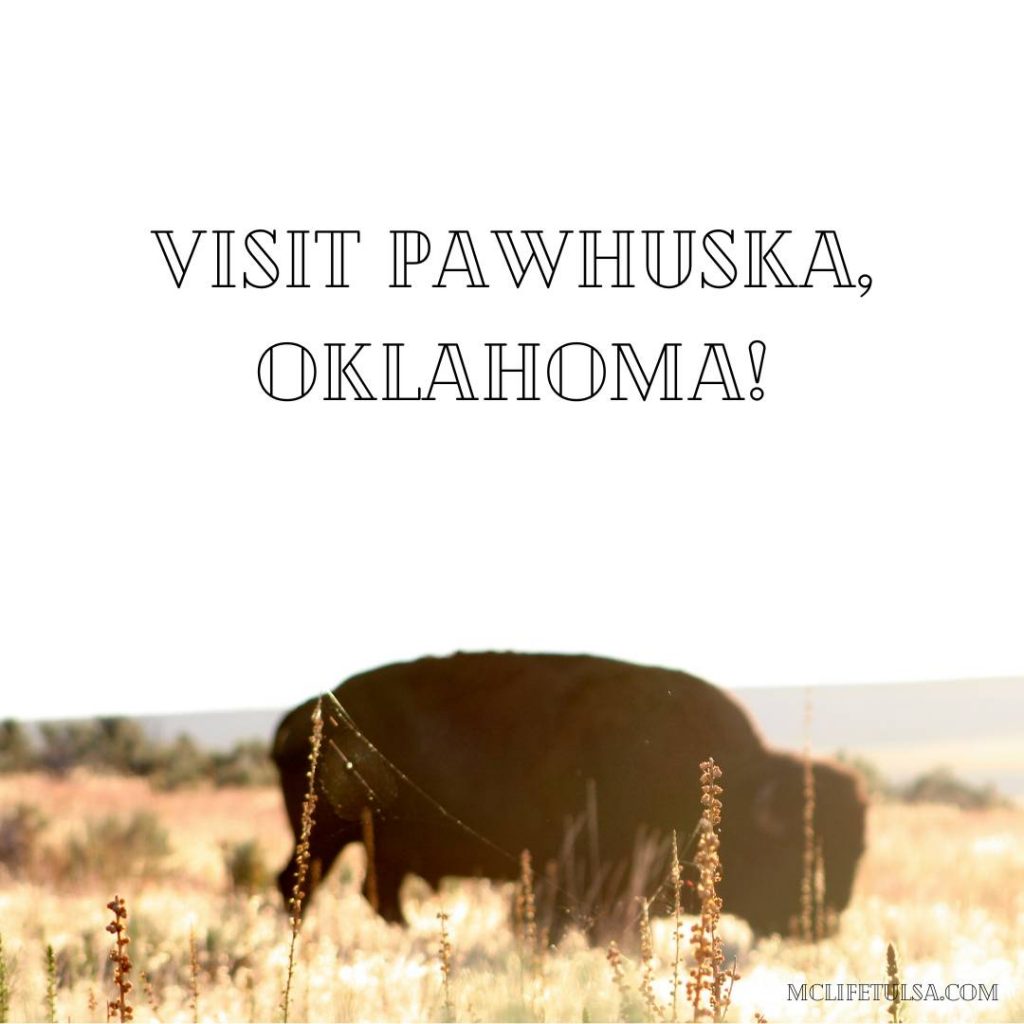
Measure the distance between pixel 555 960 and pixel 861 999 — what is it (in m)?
1.44

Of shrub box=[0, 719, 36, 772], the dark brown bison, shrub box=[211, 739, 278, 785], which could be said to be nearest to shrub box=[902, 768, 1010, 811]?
shrub box=[211, 739, 278, 785]

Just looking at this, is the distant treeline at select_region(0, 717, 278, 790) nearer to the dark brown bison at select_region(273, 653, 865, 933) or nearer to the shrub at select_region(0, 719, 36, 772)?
the shrub at select_region(0, 719, 36, 772)

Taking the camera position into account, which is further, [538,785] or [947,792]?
[947,792]

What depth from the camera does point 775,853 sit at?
6695mm

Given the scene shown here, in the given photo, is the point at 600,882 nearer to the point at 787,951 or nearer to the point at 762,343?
the point at 787,951

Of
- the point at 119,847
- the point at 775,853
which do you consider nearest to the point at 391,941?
the point at 775,853

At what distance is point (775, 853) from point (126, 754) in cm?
1597

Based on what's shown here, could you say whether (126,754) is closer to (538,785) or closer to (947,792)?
(947,792)

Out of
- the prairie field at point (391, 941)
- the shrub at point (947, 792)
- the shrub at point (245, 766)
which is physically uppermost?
the shrub at point (245, 766)

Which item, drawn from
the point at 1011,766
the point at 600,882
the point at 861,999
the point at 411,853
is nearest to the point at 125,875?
the point at 411,853

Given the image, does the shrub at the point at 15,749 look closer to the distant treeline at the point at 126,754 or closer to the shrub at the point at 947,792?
the distant treeline at the point at 126,754

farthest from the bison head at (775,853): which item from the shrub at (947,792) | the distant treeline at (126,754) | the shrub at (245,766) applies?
the distant treeline at (126,754)

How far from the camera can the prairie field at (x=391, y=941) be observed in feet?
14.7

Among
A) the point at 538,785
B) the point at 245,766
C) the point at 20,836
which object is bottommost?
the point at 20,836
